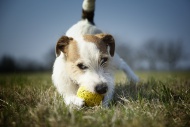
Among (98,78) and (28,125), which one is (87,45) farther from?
(28,125)

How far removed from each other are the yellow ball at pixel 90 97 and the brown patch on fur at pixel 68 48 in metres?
0.56

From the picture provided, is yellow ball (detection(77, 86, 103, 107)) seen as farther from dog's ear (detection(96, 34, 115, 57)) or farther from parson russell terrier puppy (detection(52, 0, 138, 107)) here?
dog's ear (detection(96, 34, 115, 57))

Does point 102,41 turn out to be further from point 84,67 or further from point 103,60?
point 84,67

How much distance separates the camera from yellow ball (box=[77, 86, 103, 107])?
370 cm

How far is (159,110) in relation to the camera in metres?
3.26

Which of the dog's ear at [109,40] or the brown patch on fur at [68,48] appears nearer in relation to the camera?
the brown patch on fur at [68,48]

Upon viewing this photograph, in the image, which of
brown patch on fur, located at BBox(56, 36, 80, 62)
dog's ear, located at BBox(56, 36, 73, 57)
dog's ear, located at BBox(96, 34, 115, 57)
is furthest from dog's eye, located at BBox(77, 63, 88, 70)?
dog's ear, located at BBox(96, 34, 115, 57)

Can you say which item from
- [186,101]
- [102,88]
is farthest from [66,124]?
[186,101]

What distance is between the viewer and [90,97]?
12.2 ft

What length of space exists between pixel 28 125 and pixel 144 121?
1.19 meters

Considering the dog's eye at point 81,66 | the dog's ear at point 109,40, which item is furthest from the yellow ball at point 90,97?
the dog's ear at point 109,40

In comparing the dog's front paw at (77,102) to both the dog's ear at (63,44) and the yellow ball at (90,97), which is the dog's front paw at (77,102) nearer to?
the yellow ball at (90,97)

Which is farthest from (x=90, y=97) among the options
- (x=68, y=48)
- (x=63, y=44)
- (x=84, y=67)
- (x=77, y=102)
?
(x=63, y=44)

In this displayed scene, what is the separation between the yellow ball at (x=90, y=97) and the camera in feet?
12.1
